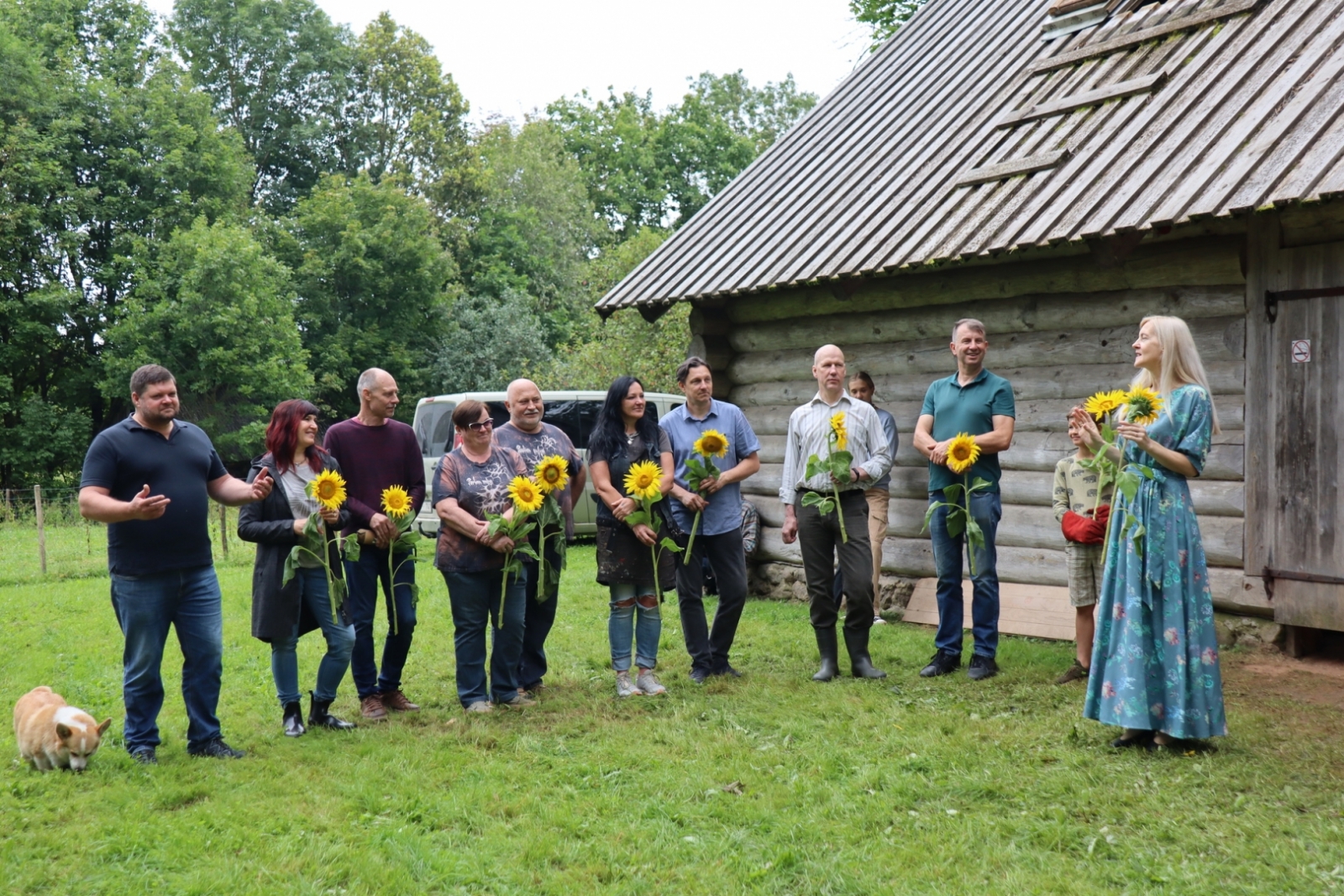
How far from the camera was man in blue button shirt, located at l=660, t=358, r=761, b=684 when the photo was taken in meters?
6.29

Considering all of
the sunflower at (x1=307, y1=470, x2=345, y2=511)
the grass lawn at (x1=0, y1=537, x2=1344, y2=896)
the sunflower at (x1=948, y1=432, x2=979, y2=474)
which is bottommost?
the grass lawn at (x1=0, y1=537, x2=1344, y2=896)

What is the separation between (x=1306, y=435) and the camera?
6.13m

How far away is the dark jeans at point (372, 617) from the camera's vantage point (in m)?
5.67

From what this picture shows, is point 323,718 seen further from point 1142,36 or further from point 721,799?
point 1142,36

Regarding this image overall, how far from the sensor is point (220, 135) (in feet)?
95.1

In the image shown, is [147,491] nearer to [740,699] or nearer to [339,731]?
[339,731]

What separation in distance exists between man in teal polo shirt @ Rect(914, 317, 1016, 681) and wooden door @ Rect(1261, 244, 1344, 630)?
1.61 m

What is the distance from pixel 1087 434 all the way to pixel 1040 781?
1.53 meters

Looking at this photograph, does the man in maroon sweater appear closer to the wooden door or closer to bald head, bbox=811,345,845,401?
bald head, bbox=811,345,845,401

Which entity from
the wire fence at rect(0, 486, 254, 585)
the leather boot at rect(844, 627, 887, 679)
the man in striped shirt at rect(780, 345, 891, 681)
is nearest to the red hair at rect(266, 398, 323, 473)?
the man in striped shirt at rect(780, 345, 891, 681)

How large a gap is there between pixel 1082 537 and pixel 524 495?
2980 mm

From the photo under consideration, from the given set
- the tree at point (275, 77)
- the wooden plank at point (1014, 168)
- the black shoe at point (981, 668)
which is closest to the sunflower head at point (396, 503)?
the black shoe at point (981, 668)

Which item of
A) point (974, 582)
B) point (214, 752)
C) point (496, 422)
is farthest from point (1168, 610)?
point (496, 422)

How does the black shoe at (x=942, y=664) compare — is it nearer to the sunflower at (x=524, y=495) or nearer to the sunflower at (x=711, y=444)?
the sunflower at (x=711, y=444)
